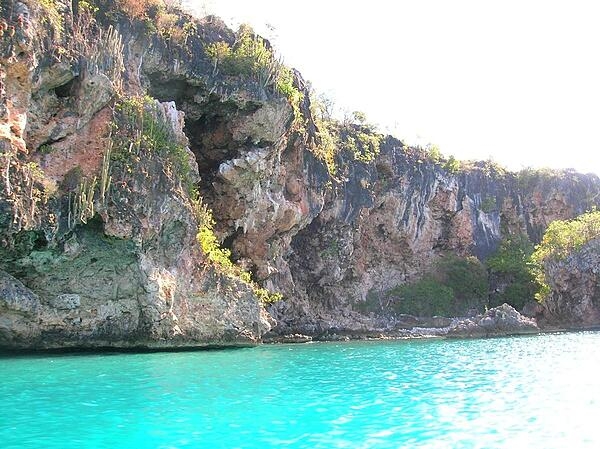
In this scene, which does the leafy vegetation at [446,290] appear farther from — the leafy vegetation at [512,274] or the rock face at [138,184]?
the rock face at [138,184]

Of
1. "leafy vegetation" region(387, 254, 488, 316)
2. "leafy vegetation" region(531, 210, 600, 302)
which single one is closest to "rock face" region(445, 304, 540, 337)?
"leafy vegetation" region(531, 210, 600, 302)

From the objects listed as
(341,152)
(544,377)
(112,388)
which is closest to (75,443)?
(112,388)

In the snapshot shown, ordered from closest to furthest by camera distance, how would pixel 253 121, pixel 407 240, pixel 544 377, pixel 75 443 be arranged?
pixel 75 443 → pixel 544 377 → pixel 253 121 → pixel 407 240

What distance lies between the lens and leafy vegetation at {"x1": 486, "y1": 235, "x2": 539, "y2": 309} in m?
48.0

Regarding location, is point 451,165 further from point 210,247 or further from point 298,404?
point 298,404

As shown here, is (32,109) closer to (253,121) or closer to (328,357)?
(253,121)

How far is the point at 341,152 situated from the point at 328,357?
22.5m

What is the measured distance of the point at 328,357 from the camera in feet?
70.5

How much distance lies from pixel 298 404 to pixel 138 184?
13.1 meters

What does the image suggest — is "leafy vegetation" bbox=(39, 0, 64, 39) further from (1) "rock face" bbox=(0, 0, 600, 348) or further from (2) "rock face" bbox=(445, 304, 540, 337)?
(2) "rock face" bbox=(445, 304, 540, 337)

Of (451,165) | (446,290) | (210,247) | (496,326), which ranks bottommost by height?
(496,326)

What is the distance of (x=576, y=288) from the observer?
43.8 m

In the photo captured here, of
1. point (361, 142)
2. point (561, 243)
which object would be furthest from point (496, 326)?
point (361, 142)

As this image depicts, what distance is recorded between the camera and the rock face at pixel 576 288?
4328cm
